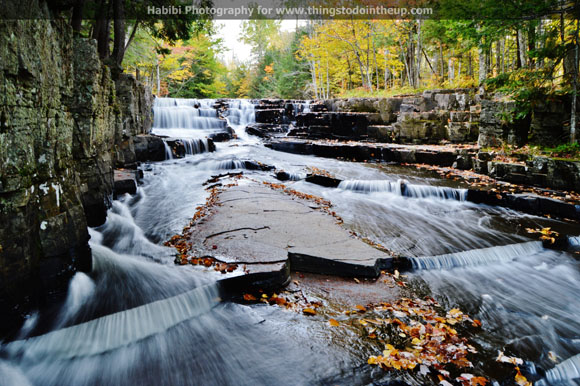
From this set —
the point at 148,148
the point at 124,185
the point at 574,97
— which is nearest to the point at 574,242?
the point at 574,97

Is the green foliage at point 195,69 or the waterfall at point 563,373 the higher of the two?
the green foliage at point 195,69

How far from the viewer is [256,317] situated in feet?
12.5

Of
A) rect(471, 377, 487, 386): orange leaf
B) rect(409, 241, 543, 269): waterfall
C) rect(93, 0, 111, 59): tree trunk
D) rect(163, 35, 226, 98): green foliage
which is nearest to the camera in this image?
rect(471, 377, 487, 386): orange leaf

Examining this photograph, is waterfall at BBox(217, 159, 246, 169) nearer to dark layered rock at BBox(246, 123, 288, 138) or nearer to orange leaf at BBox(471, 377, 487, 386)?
dark layered rock at BBox(246, 123, 288, 138)

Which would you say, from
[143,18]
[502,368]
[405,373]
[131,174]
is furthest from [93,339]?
[143,18]

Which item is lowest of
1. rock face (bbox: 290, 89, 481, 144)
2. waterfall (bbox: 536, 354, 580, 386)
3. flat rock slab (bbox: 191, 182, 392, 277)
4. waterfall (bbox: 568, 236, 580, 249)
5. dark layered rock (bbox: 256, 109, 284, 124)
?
waterfall (bbox: 536, 354, 580, 386)

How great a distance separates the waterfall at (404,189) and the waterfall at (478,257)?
3070 mm

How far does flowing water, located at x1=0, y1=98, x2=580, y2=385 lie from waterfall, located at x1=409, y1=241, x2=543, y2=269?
22 millimetres

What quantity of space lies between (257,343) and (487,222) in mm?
6589

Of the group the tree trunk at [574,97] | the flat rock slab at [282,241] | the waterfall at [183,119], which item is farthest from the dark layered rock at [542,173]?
the waterfall at [183,119]

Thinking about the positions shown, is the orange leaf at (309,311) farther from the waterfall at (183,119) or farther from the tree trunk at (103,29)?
the waterfall at (183,119)

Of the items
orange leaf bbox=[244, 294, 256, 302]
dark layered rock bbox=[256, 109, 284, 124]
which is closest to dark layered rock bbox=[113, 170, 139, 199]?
orange leaf bbox=[244, 294, 256, 302]

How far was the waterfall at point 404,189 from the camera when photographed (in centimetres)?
916

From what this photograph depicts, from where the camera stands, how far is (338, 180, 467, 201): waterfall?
916 cm
